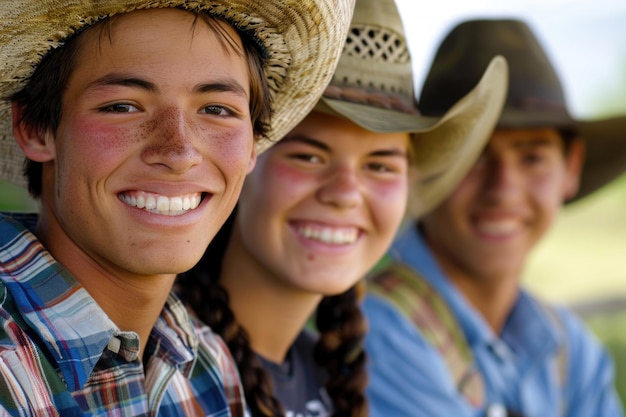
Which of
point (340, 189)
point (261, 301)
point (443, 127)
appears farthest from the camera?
point (443, 127)

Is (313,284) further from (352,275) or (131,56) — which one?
(131,56)

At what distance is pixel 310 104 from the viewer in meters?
2.38

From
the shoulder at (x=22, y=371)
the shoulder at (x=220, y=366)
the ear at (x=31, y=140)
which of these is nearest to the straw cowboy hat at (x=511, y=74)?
the shoulder at (x=220, y=366)

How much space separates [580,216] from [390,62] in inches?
487

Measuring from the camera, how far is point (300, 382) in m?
2.87

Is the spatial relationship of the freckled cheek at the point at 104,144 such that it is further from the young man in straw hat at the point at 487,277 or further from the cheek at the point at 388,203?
the young man in straw hat at the point at 487,277

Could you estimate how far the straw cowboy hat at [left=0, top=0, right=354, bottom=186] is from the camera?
181 centimetres

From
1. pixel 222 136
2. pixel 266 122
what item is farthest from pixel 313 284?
pixel 222 136

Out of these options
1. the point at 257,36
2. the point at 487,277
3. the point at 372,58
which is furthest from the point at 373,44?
the point at 487,277

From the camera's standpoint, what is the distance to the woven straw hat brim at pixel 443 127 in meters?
2.59

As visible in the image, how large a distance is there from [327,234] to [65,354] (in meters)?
1.02

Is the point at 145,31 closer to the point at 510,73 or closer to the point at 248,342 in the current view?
the point at 248,342

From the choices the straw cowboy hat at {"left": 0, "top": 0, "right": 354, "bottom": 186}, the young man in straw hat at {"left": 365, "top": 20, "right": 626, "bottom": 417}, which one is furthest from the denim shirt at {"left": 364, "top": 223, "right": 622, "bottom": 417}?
the straw cowboy hat at {"left": 0, "top": 0, "right": 354, "bottom": 186}

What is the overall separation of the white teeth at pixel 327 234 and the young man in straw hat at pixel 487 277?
3.09ft
